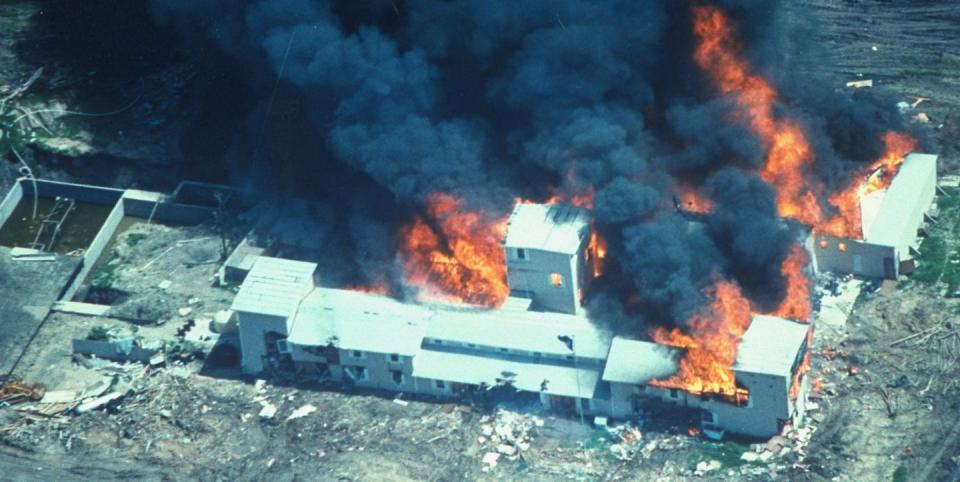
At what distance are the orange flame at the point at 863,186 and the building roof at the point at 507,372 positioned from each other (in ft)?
57.2

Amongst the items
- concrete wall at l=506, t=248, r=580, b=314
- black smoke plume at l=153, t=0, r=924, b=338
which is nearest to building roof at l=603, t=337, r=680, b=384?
black smoke plume at l=153, t=0, r=924, b=338

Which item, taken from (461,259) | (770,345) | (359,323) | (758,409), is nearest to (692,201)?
(461,259)

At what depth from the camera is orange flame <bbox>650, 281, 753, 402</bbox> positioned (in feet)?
214

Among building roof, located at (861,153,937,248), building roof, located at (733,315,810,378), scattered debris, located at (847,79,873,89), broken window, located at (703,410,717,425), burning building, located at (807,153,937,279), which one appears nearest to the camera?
building roof, located at (733,315,810,378)

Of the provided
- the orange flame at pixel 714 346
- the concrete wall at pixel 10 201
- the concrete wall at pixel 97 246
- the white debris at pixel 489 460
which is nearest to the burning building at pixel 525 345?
the orange flame at pixel 714 346

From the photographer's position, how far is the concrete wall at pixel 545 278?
238ft

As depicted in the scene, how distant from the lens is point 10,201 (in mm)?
90062

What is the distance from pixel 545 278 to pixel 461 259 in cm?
588

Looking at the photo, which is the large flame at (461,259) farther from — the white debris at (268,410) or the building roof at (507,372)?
the white debris at (268,410)

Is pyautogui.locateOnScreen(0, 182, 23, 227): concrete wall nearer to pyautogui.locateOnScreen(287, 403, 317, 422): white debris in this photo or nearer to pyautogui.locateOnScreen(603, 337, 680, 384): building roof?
pyautogui.locateOnScreen(287, 403, 317, 422): white debris

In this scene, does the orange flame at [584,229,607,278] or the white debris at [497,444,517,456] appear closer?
the white debris at [497,444,517,456]

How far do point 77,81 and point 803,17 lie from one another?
51.1m

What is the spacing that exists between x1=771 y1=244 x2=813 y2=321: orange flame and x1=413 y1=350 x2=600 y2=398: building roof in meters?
10.3

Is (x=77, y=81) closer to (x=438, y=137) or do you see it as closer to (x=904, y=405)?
(x=438, y=137)
